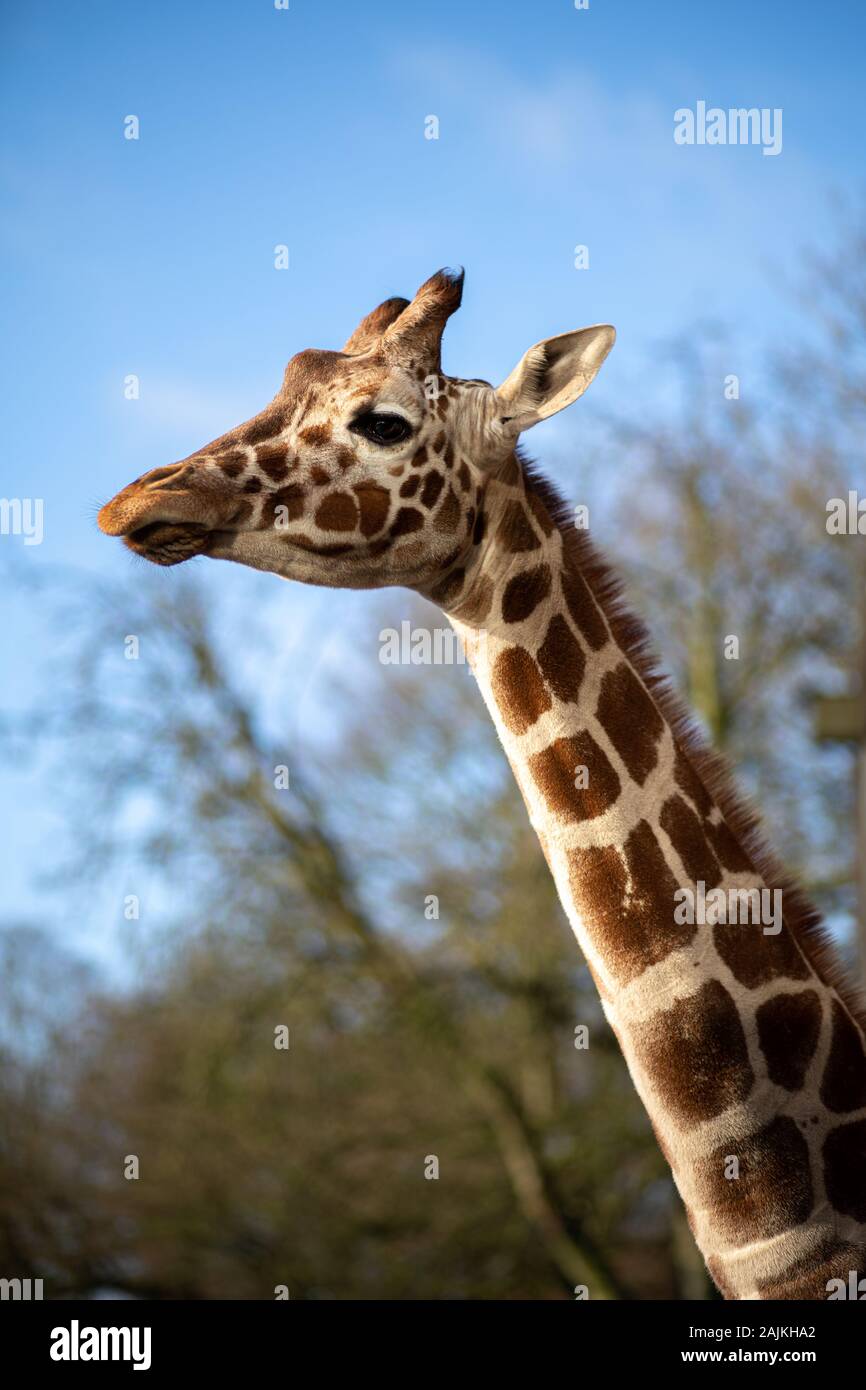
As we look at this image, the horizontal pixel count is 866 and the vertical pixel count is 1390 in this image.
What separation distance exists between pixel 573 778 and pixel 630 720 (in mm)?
280

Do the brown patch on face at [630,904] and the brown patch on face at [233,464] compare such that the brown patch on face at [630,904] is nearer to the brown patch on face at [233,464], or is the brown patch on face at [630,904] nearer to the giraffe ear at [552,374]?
the giraffe ear at [552,374]

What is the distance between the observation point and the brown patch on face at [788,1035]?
12.8 ft

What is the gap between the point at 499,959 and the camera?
674 inches

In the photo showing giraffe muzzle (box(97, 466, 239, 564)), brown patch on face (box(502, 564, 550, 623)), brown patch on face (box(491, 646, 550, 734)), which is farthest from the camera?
brown patch on face (box(502, 564, 550, 623))

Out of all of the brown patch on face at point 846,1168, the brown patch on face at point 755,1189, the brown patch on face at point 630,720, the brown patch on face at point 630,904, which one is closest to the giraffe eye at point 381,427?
the brown patch on face at point 630,720

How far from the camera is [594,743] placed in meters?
4.11

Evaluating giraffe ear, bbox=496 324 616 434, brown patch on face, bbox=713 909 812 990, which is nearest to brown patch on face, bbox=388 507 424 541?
giraffe ear, bbox=496 324 616 434

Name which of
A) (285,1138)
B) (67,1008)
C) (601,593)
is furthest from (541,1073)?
(601,593)

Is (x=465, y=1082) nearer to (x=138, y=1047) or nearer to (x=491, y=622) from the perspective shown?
(x=138, y=1047)

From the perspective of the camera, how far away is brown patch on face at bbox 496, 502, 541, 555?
4.32 metres

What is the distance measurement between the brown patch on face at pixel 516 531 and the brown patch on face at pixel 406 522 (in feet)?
0.87

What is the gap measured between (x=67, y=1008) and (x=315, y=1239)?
411 centimetres

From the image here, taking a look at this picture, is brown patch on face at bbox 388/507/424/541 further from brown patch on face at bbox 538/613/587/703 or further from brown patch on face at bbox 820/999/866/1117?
brown patch on face at bbox 820/999/866/1117

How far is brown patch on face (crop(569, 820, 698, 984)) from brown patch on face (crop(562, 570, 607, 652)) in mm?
629
